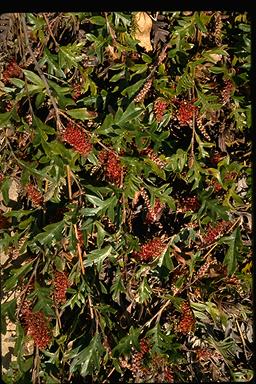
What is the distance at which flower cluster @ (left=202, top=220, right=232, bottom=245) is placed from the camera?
2.09m

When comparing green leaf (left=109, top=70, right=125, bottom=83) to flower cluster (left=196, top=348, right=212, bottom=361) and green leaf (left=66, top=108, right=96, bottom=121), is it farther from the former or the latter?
flower cluster (left=196, top=348, right=212, bottom=361)

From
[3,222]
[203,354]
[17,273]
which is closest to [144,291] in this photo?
[203,354]

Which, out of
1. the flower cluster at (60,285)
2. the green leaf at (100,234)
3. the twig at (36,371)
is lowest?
the twig at (36,371)

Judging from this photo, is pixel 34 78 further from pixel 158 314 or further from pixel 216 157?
pixel 158 314

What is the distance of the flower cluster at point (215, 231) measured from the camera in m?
2.09

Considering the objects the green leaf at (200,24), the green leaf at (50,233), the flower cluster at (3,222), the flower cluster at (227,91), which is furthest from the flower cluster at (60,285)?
the green leaf at (200,24)

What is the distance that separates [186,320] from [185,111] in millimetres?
669

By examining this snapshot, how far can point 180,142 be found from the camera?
2197 millimetres

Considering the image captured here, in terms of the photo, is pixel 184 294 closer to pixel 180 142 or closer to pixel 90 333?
pixel 90 333

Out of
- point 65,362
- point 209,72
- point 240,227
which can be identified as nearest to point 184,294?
point 240,227

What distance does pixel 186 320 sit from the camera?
6.95ft

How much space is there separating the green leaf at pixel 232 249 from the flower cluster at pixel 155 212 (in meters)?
0.23

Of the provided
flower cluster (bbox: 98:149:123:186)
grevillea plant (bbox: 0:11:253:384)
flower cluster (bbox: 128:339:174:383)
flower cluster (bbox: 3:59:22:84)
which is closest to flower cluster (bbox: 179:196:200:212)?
grevillea plant (bbox: 0:11:253:384)

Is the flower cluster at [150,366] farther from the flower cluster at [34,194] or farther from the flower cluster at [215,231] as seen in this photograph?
the flower cluster at [34,194]
